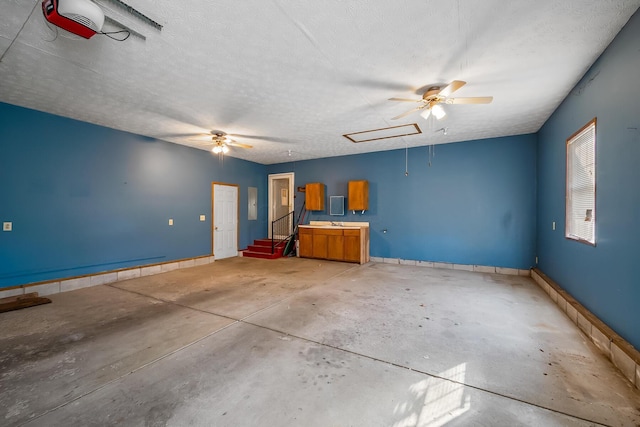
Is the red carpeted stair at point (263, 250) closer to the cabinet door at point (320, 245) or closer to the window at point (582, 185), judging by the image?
the cabinet door at point (320, 245)

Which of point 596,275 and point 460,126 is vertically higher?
point 460,126

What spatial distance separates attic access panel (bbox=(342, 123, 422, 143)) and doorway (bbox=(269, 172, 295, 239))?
3.12m

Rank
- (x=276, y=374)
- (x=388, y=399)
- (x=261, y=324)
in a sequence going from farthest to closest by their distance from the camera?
(x=261, y=324)
(x=276, y=374)
(x=388, y=399)

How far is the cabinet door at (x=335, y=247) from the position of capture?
6906mm

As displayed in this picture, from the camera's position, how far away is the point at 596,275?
279 centimetres

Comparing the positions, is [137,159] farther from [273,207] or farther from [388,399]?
[388,399]

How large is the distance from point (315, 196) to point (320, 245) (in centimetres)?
147

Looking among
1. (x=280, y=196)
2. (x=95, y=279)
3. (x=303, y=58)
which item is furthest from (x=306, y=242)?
(x=303, y=58)

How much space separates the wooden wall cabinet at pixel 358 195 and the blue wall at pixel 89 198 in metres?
3.89

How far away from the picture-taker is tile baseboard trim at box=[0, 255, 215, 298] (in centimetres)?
408

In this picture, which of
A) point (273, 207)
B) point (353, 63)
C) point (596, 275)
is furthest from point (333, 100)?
point (273, 207)

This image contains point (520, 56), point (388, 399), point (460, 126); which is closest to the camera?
point (388, 399)

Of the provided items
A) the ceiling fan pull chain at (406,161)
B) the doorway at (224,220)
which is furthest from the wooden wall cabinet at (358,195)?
the doorway at (224,220)

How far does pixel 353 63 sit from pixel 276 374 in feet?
10.4
